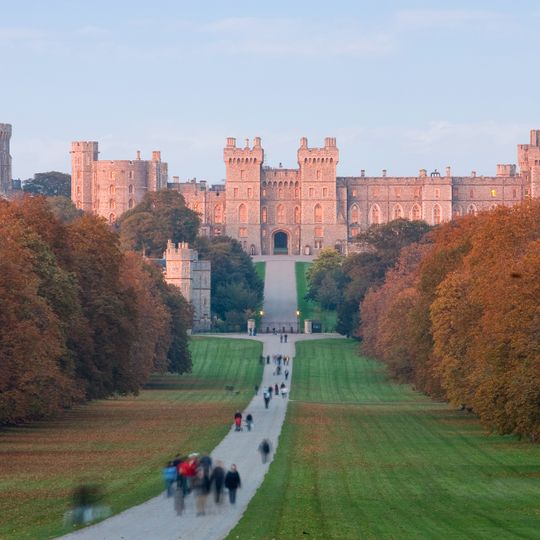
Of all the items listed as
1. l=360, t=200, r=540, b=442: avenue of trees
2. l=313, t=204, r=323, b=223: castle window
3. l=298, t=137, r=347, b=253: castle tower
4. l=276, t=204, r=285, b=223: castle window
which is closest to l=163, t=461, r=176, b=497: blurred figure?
l=360, t=200, r=540, b=442: avenue of trees

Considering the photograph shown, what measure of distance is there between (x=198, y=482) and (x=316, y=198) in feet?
465

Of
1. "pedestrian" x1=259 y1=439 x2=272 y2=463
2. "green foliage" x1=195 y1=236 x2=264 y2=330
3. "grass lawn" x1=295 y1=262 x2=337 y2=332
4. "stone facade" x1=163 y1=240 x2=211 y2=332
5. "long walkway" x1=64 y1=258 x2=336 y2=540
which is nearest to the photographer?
"long walkway" x1=64 y1=258 x2=336 y2=540

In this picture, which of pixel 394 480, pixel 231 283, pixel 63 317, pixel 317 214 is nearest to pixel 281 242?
pixel 317 214

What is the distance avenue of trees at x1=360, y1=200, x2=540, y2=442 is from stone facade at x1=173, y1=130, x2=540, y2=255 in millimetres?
93858

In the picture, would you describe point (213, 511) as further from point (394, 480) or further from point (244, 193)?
point (244, 193)

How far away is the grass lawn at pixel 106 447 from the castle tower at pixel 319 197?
95.1m

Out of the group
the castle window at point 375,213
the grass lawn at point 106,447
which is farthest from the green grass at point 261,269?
the grass lawn at point 106,447

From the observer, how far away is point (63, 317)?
49.6 metres

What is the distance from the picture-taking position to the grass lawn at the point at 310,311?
122200mm

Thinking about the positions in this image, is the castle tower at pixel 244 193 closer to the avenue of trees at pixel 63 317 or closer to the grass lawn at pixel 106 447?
the grass lawn at pixel 106 447

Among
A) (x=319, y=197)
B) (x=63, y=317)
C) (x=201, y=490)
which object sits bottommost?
(x=201, y=490)

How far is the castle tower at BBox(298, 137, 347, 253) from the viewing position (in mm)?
167500

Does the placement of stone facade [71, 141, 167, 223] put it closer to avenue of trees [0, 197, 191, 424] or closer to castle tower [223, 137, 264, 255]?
castle tower [223, 137, 264, 255]

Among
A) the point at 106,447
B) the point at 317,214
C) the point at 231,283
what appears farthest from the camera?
the point at 317,214
